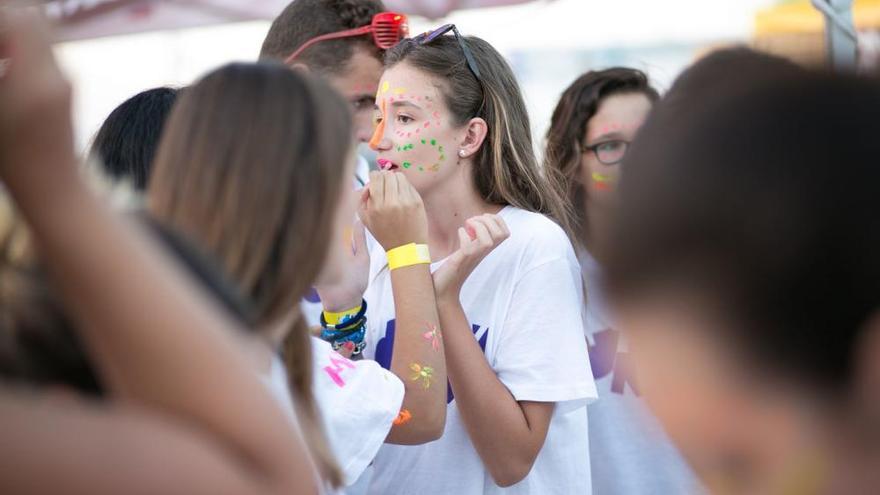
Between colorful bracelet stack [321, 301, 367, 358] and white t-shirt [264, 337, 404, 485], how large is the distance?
1.84 ft

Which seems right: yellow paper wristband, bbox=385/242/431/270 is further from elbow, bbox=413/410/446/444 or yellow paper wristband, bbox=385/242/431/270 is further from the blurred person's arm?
the blurred person's arm

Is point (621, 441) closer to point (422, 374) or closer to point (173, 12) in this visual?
point (422, 374)

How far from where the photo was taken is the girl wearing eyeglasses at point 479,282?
2195mm

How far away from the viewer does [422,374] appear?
6.46ft

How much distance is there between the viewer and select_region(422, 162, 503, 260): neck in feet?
8.27

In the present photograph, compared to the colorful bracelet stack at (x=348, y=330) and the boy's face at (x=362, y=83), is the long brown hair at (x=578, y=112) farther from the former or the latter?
the colorful bracelet stack at (x=348, y=330)

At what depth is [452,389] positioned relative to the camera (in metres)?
2.22

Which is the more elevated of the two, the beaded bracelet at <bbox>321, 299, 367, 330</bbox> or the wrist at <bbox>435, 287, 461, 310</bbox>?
the wrist at <bbox>435, 287, 461, 310</bbox>

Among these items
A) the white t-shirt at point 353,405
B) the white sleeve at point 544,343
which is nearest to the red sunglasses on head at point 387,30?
the white sleeve at point 544,343

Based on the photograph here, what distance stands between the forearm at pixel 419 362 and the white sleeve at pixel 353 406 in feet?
0.61

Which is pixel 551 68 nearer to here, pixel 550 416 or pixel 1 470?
pixel 550 416

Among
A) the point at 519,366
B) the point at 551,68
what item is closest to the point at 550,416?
the point at 519,366

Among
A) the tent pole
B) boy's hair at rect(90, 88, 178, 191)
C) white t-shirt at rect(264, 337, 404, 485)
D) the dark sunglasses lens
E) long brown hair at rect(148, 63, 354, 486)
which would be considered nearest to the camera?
long brown hair at rect(148, 63, 354, 486)

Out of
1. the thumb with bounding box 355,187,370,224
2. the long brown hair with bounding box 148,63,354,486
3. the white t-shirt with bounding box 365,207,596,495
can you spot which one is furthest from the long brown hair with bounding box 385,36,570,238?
the long brown hair with bounding box 148,63,354,486
